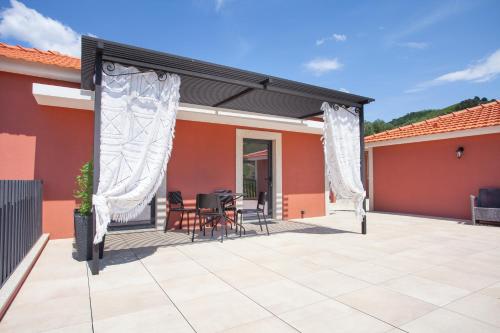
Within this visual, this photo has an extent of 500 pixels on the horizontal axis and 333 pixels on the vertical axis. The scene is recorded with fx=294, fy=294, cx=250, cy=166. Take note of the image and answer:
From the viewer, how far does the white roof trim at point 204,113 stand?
16.5 feet

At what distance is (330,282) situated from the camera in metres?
3.12

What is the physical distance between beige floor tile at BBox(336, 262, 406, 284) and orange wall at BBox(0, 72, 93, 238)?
4.96 meters

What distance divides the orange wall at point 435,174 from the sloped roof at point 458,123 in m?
0.36

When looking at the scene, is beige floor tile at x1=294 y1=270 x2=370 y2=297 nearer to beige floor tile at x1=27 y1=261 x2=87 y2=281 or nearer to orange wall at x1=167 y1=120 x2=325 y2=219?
beige floor tile at x1=27 y1=261 x2=87 y2=281

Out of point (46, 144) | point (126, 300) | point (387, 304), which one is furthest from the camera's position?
point (46, 144)

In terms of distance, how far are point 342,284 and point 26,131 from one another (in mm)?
5709

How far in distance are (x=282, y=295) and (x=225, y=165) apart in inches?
187

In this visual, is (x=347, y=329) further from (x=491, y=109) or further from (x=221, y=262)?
(x=491, y=109)

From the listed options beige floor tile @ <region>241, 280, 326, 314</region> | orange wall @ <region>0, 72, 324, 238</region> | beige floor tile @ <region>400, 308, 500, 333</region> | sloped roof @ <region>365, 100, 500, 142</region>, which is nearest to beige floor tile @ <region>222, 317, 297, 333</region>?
beige floor tile @ <region>241, 280, 326, 314</region>

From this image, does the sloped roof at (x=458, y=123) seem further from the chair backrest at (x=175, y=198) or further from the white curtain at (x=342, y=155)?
the chair backrest at (x=175, y=198)

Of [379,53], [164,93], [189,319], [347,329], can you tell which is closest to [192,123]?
[164,93]

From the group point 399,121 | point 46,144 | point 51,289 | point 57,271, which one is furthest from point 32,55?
point 399,121

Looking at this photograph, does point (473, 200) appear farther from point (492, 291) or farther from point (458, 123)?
point (492, 291)

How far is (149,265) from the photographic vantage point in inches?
148
